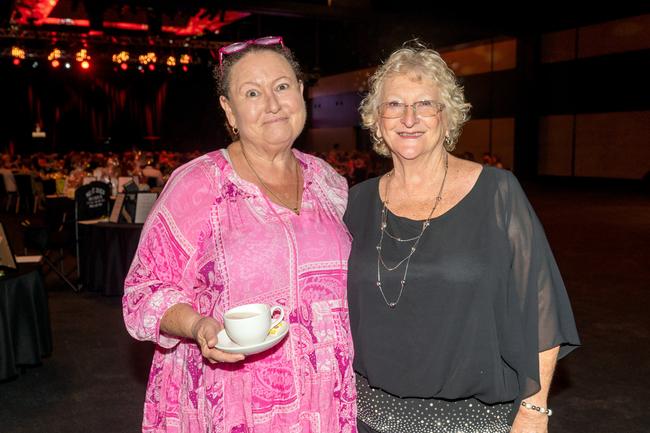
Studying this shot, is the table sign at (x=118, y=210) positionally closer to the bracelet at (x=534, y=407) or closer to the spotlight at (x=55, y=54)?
the bracelet at (x=534, y=407)

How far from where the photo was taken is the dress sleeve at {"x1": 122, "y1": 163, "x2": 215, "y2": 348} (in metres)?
1.64

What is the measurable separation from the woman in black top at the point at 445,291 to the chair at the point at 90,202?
5.94 metres

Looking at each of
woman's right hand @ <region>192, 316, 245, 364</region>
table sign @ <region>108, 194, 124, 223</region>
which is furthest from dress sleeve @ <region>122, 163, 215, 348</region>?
table sign @ <region>108, 194, 124, 223</region>

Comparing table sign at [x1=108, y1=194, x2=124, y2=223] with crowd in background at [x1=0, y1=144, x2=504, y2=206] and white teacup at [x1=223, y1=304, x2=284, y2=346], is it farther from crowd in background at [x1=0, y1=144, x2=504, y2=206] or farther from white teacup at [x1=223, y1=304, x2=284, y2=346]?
white teacup at [x1=223, y1=304, x2=284, y2=346]

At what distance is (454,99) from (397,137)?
21 centimetres

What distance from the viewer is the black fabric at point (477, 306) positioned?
169cm

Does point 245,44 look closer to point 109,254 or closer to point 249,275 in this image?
point 249,275

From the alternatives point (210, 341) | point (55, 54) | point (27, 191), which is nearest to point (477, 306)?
point (210, 341)

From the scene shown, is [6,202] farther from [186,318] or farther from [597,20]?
[597,20]

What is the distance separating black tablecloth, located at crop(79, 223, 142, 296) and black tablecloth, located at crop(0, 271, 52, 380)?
1832mm

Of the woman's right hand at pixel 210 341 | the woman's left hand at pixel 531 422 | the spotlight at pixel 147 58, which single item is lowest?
the woman's left hand at pixel 531 422

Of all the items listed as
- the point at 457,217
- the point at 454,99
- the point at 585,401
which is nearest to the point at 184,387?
the point at 457,217

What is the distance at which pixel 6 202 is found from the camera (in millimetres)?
14672

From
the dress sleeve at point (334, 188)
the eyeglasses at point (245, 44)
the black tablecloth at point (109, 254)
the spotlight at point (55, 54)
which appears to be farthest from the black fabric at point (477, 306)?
the spotlight at point (55, 54)
